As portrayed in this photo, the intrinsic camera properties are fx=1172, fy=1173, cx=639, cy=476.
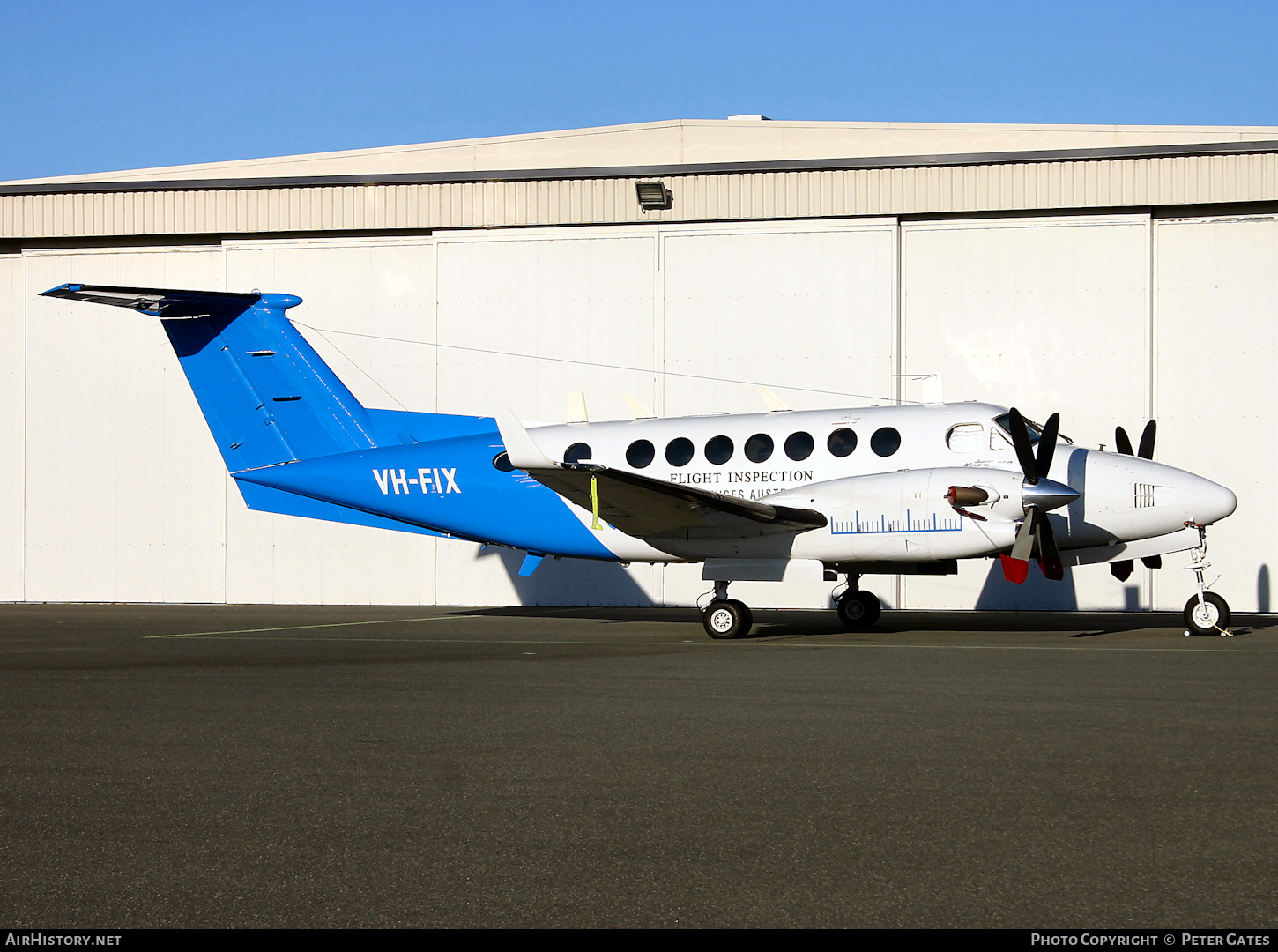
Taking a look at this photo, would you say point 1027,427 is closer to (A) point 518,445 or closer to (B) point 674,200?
(A) point 518,445

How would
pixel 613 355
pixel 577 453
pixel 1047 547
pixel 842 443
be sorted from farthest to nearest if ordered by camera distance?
pixel 613 355 < pixel 577 453 < pixel 842 443 < pixel 1047 547

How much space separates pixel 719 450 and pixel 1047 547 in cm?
455

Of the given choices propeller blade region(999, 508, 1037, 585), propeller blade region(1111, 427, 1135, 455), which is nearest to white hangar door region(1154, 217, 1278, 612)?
propeller blade region(1111, 427, 1135, 455)

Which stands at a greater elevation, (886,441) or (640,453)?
(886,441)

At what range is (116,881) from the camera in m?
4.39

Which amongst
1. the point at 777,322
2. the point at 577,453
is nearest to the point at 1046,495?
the point at 577,453

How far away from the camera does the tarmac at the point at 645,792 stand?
163 inches

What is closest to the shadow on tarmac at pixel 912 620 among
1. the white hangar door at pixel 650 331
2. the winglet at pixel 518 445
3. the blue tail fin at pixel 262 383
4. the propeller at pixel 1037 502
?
the white hangar door at pixel 650 331

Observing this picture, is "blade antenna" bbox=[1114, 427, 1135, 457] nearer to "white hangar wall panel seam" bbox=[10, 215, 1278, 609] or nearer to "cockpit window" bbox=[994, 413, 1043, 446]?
"cockpit window" bbox=[994, 413, 1043, 446]

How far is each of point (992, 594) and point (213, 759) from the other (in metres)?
16.5

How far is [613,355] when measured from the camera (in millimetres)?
22156

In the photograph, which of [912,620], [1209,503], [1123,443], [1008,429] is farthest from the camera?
[912,620]

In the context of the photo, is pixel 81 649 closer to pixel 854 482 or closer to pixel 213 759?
pixel 213 759
